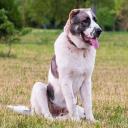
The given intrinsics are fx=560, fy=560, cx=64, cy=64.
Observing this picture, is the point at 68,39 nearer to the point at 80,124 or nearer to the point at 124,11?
the point at 80,124

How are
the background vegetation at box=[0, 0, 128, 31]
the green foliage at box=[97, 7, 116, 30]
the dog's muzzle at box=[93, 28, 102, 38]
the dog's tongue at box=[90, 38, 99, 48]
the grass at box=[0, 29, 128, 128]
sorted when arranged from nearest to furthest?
the grass at box=[0, 29, 128, 128] → the dog's muzzle at box=[93, 28, 102, 38] → the dog's tongue at box=[90, 38, 99, 48] → the background vegetation at box=[0, 0, 128, 31] → the green foliage at box=[97, 7, 116, 30]

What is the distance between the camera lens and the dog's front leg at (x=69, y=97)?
8511 mm

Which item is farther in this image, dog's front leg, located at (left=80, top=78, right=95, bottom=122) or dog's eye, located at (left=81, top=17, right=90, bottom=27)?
dog's front leg, located at (left=80, top=78, right=95, bottom=122)

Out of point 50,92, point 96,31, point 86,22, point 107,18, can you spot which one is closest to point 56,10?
point 107,18

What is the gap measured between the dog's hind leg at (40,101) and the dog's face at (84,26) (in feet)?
3.90

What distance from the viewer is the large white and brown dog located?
27.2ft

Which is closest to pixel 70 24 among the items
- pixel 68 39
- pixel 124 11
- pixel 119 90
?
pixel 68 39

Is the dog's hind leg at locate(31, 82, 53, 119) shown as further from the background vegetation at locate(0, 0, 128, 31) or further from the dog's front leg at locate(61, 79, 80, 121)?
the background vegetation at locate(0, 0, 128, 31)

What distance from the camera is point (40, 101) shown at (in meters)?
8.93

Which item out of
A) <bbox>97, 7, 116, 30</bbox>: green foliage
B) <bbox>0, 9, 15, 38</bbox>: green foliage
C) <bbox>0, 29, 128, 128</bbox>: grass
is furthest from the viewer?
<bbox>97, 7, 116, 30</bbox>: green foliage

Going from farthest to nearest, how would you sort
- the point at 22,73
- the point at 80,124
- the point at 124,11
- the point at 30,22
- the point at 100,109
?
the point at 30,22 < the point at 124,11 < the point at 22,73 < the point at 100,109 < the point at 80,124

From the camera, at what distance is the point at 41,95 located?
29.4ft

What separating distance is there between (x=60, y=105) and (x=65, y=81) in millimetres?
633

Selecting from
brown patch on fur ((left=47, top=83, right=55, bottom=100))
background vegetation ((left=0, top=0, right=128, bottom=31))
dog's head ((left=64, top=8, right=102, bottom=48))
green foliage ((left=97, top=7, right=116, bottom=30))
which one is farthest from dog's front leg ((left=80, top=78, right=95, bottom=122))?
green foliage ((left=97, top=7, right=116, bottom=30))
